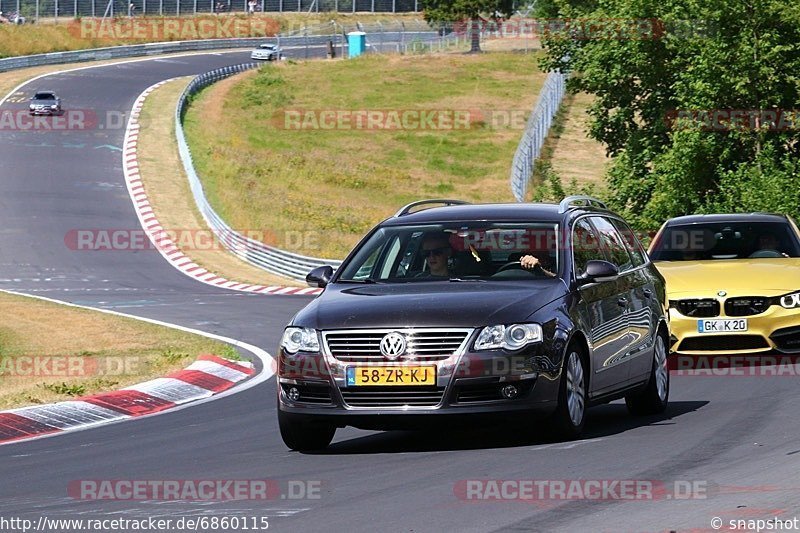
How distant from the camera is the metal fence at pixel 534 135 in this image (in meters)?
51.8

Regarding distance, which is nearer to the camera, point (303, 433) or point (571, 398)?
point (571, 398)

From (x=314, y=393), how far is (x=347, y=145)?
59039 millimetres

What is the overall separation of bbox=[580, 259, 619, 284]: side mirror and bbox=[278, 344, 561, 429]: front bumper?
87cm

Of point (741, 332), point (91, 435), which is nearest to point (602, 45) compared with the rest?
point (741, 332)

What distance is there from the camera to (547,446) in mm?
9555

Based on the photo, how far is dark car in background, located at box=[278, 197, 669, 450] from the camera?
928cm

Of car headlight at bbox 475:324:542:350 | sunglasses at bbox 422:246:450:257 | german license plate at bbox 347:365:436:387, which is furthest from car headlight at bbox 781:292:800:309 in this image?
german license plate at bbox 347:365:436:387

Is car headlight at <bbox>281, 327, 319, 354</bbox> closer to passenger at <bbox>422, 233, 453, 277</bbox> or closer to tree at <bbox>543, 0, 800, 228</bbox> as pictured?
passenger at <bbox>422, 233, 453, 277</bbox>

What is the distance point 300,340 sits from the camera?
9.69m

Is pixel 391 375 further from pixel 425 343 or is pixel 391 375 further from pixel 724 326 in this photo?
pixel 724 326

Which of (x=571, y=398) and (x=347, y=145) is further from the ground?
(x=571, y=398)
